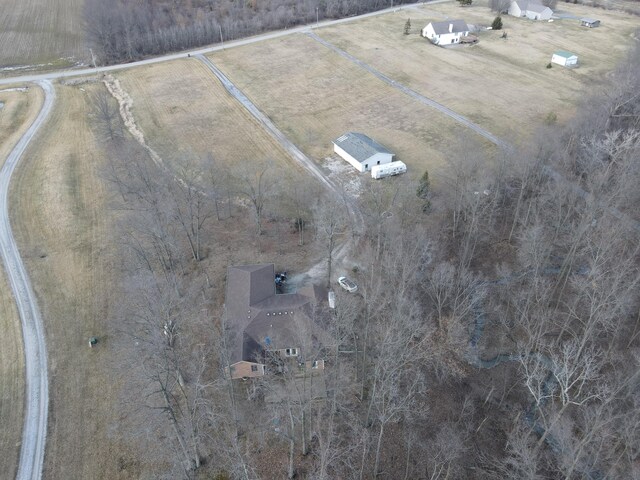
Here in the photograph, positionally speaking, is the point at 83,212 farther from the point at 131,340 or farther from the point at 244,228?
the point at 131,340

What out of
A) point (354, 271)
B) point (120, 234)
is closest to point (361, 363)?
point (354, 271)

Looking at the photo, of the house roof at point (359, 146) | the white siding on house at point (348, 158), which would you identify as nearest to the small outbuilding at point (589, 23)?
the house roof at point (359, 146)

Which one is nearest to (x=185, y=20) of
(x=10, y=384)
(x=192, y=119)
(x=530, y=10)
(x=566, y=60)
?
(x=192, y=119)

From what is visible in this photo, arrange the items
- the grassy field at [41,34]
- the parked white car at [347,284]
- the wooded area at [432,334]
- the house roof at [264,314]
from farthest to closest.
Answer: the grassy field at [41,34]
the parked white car at [347,284]
the house roof at [264,314]
the wooded area at [432,334]

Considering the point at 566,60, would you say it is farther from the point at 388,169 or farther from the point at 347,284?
the point at 347,284

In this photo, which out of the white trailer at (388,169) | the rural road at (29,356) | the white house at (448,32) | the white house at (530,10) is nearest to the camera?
the rural road at (29,356)

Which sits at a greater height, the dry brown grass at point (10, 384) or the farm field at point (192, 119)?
the farm field at point (192, 119)

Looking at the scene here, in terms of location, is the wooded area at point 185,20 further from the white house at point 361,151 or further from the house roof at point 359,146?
the white house at point 361,151
